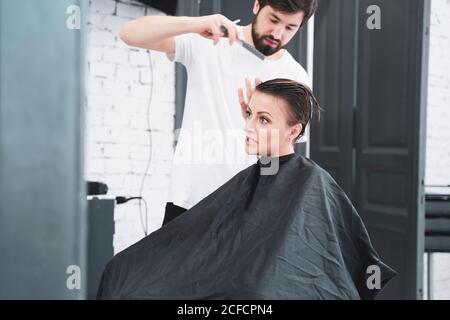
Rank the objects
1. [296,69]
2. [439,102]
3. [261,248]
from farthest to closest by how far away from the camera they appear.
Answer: [439,102]
[296,69]
[261,248]

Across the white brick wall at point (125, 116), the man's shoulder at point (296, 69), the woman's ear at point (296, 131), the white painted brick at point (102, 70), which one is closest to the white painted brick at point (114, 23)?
the white brick wall at point (125, 116)

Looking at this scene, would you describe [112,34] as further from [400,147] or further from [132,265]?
[400,147]

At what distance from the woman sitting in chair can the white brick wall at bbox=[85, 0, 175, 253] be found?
169 millimetres

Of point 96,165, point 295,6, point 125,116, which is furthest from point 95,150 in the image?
point 295,6

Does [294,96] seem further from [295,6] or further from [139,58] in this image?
[139,58]

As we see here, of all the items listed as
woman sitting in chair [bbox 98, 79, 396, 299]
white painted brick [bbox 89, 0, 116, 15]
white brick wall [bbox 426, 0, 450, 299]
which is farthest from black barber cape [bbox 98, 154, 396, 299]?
white brick wall [bbox 426, 0, 450, 299]

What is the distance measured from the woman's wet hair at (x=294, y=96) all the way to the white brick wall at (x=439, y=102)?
4.60 ft

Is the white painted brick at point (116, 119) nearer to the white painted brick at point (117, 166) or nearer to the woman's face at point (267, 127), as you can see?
the white painted brick at point (117, 166)

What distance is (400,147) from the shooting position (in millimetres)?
1816

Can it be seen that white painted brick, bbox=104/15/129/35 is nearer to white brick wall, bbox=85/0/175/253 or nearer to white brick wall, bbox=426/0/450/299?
white brick wall, bbox=85/0/175/253

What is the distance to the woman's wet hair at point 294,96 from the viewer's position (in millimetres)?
1474

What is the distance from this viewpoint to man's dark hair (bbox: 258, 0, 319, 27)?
1499 mm

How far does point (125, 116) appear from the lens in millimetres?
1518

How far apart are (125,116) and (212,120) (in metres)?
0.34
